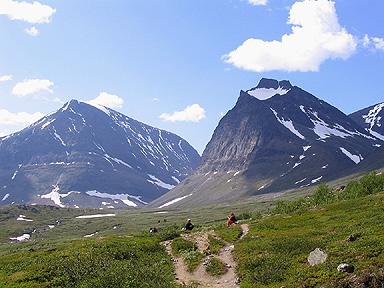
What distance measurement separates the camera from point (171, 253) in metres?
45.8

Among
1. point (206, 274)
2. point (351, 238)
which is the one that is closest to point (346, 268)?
point (351, 238)

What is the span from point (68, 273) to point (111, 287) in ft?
19.7

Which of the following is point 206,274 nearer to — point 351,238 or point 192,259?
point 192,259

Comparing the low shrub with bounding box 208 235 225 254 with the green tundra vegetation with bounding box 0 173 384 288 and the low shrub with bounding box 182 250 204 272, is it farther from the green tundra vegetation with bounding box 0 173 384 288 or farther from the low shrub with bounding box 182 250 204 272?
the low shrub with bounding box 182 250 204 272

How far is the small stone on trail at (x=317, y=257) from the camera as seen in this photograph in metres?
33.2

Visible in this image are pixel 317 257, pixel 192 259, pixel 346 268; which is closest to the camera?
pixel 346 268

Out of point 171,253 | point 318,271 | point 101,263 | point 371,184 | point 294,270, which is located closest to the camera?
point 318,271

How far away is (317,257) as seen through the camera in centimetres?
3372

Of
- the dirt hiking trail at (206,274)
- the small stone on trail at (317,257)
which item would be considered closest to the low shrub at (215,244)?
the dirt hiking trail at (206,274)

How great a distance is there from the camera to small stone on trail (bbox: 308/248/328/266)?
3319cm

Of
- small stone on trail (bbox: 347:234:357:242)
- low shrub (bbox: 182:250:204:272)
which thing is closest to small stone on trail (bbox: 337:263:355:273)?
small stone on trail (bbox: 347:234:357:242)

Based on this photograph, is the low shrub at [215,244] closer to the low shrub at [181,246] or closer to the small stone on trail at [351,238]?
the low shrub at [181,246]

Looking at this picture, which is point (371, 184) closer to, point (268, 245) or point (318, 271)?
point (268, 245)

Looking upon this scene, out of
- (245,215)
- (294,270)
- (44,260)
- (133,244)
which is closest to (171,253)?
(133,244)
